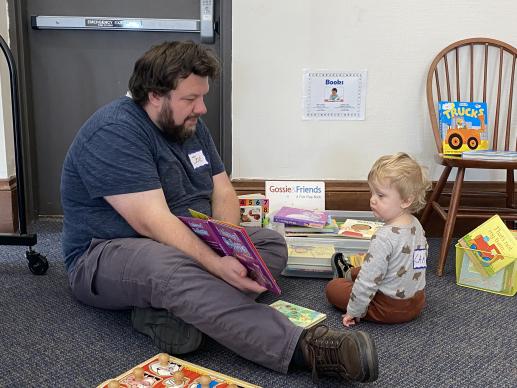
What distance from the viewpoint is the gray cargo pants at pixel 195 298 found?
4.10 feet

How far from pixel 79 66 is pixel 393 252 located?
1704 mm

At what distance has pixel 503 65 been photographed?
92.1 inches

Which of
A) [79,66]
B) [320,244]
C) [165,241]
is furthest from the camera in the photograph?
[79,66]

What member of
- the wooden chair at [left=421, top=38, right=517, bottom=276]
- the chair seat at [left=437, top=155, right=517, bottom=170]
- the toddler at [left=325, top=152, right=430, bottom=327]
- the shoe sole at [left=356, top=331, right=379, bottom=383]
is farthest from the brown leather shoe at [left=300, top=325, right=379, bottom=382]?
the wooden chair at [left=421, top=38, right=517, bottom=276]

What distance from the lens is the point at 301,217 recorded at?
82.0 inches

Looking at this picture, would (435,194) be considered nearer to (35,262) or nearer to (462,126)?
(462,126)

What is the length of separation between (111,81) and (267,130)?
76cm

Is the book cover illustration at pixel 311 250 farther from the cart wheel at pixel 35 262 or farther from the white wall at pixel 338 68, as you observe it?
the cart wheel at pixel 35 262

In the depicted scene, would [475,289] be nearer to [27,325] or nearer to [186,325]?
[186,325]

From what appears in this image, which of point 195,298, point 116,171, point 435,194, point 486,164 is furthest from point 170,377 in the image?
point 435,194

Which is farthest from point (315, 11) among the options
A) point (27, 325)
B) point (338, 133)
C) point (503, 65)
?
point (27, 325)

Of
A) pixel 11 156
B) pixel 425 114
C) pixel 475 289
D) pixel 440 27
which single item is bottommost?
pixel 475 289

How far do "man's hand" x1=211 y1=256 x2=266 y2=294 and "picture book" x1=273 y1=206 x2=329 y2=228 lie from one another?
0.74 m

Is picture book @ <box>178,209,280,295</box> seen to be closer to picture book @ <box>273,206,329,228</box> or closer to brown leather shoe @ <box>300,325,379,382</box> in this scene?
brown leather shoe @ <box>300,325,379,382</box>
